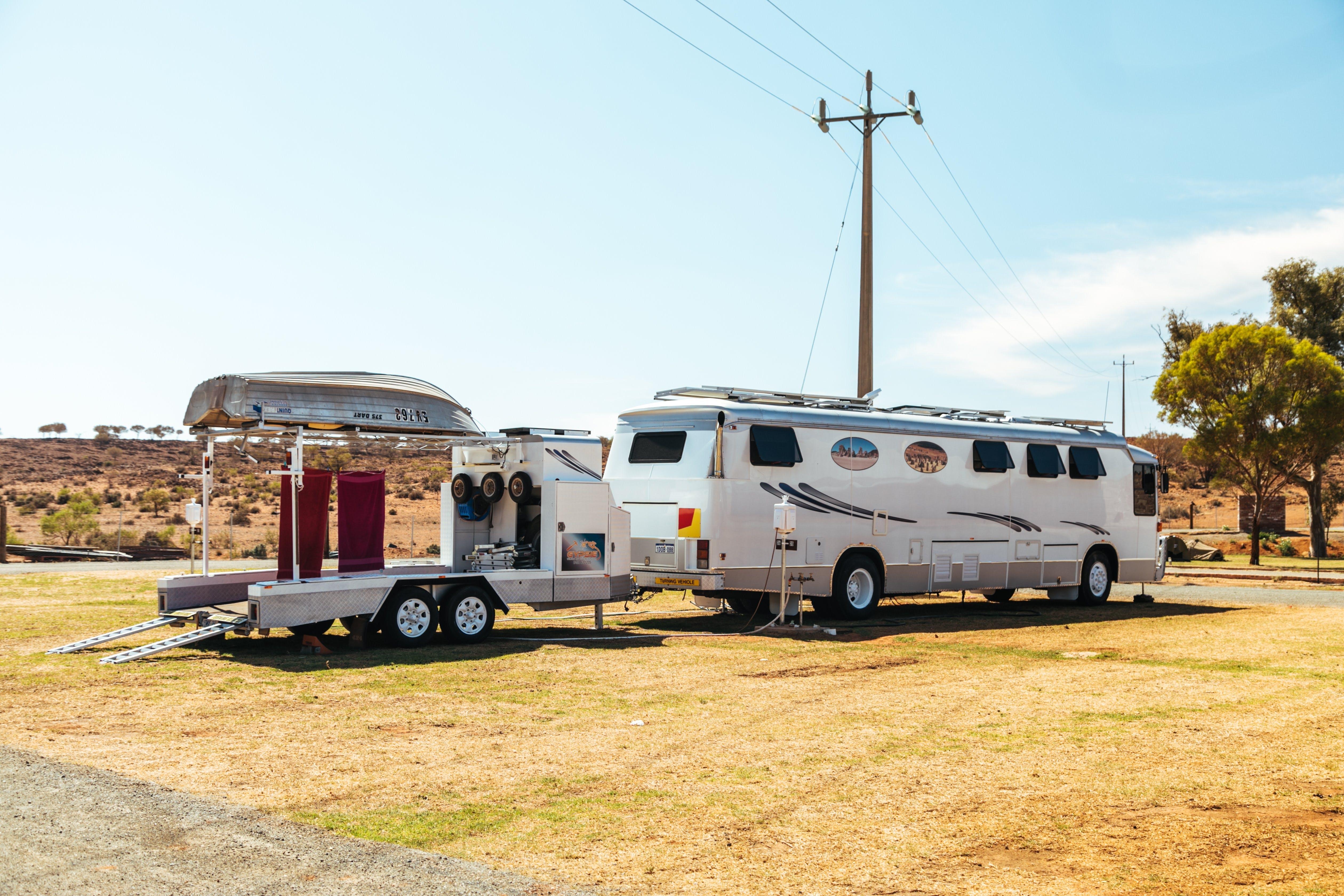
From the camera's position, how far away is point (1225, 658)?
A: 42.6 feet

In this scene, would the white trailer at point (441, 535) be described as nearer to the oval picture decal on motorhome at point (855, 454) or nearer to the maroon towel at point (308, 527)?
the maroon towel at point (308, 527)

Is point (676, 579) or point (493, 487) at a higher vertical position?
point (493, 487)

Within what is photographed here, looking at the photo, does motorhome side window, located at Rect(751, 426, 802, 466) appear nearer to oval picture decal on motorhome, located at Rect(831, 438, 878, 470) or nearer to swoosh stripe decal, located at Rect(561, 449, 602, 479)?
oval picture decal on motorhome, located at Rect(831, 438, 878, 470)

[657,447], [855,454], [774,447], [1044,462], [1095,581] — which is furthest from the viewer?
[1095,581]

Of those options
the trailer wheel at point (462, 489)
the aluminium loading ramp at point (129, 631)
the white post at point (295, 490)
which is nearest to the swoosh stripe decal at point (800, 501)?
the trailer wheel at point (462, 489)

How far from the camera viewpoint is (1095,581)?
20625 mm

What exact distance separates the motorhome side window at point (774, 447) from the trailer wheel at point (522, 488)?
3.03 m

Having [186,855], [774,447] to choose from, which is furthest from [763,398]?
[186,855]

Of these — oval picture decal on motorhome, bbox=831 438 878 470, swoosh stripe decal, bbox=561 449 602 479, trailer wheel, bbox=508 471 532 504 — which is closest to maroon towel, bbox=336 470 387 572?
trailer wheel, bbox=508 471 532 504

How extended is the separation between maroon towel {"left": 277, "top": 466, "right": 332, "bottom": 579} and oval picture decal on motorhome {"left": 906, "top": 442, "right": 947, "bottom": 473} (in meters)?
8.70

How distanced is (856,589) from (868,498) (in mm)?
1376

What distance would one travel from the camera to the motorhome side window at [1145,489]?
21.1m

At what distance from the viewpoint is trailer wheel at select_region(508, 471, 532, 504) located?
48.0 feet

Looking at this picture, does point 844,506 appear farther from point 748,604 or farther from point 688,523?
point 688,523
